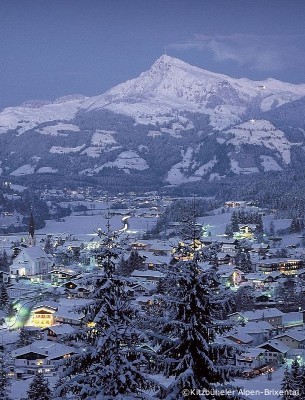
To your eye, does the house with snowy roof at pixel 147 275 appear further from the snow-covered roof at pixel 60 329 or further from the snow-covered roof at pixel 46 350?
the snow-covered roof at pixel 46 350

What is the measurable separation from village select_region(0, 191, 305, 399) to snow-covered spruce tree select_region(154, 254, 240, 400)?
0.22 metres

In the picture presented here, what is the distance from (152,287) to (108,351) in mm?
41012

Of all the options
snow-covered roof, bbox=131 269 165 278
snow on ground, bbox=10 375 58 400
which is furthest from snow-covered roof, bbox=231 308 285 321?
snow on ground, bbox=10 375 58 400

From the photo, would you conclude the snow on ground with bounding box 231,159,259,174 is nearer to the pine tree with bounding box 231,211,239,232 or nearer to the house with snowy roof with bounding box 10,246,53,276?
the pine tree with bounding box 231,211,239,232

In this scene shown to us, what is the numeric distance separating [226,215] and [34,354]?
74239 mm

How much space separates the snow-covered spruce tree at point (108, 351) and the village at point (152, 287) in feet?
0.53

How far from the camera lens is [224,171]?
7805 inches

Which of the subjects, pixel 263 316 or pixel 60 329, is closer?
pixel 60 329

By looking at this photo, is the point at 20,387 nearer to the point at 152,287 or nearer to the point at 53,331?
the point at 53,331

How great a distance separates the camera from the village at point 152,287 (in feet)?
46.6

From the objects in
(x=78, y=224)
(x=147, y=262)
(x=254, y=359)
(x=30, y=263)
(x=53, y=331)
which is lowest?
(x=254, y=359)

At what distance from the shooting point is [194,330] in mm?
8531

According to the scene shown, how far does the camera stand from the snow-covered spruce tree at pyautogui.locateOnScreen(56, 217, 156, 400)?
768 centimetres

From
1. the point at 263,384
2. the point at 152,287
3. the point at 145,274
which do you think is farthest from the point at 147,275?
the point at 263,384
